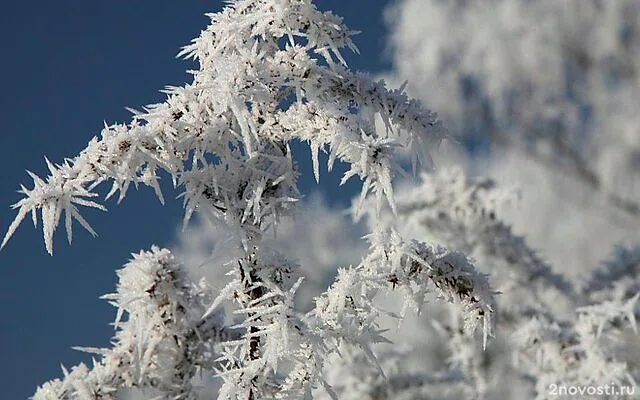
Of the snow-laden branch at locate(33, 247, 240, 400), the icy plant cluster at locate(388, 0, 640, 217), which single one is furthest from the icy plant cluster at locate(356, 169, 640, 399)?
the icy plant cluster at locate(388, 0, 640, 217)

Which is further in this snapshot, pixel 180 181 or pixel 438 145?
pixel 438 145

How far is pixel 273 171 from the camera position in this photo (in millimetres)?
2002

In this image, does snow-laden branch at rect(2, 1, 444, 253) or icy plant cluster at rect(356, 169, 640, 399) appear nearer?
snow-laden branch at rect(2, 1, 444, 253)

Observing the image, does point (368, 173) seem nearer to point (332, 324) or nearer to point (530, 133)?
point (332, 324)

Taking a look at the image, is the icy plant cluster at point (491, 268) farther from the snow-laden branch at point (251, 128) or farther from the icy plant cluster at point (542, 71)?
the icy plant cluster at point (542, 71)

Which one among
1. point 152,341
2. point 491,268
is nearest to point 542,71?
point 491,268

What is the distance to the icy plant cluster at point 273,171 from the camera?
183 cm

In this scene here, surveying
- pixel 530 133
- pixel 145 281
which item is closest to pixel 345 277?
pixel 145 281

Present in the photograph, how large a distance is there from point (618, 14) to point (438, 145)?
42.7ft

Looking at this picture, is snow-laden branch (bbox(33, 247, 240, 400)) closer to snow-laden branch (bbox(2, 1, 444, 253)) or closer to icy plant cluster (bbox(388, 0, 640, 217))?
Result: snow-laden branch (bbox(2, 1, 444, 253))

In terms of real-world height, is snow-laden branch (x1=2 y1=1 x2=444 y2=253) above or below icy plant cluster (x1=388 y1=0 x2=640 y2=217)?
below

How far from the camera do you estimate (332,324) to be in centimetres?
192

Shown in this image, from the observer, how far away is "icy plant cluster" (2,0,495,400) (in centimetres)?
183

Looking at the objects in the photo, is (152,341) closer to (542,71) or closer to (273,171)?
(273,171)
